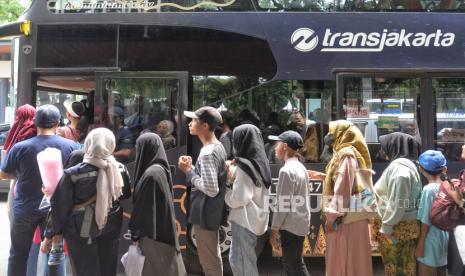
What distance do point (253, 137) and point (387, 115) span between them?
192 centimetres

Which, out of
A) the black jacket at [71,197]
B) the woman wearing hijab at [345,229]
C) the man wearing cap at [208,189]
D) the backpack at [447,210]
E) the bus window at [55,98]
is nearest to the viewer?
the black jacket at [71,197]

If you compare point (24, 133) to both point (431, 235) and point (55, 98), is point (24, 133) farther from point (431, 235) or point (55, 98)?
point (431, 235)

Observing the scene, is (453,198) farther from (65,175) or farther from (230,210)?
(65,175)

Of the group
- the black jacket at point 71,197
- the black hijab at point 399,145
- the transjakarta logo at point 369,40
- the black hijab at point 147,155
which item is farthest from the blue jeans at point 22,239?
the black hijab at point 399,145

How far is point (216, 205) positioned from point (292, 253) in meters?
0.80

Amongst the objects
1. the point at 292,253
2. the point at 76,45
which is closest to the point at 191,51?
the point at 76,45

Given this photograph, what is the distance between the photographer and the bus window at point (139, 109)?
5766 millimetres

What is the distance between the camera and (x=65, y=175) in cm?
405

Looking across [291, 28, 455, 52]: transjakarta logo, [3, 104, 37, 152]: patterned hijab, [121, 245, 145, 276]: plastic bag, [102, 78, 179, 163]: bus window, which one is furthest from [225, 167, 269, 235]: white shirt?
[3, 104, 37, 152]: patterned hijab

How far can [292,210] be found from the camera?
179 inches

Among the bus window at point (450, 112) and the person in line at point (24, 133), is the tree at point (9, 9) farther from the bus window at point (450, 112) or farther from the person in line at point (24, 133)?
the bus window at point (450, 112)

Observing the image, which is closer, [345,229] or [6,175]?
[345,229]

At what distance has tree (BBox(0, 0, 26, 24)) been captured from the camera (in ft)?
81.7

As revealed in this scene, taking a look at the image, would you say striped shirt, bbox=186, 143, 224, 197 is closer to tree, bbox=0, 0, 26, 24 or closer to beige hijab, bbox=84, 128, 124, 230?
beige hijab, bbox=84, 128, 124, 230
